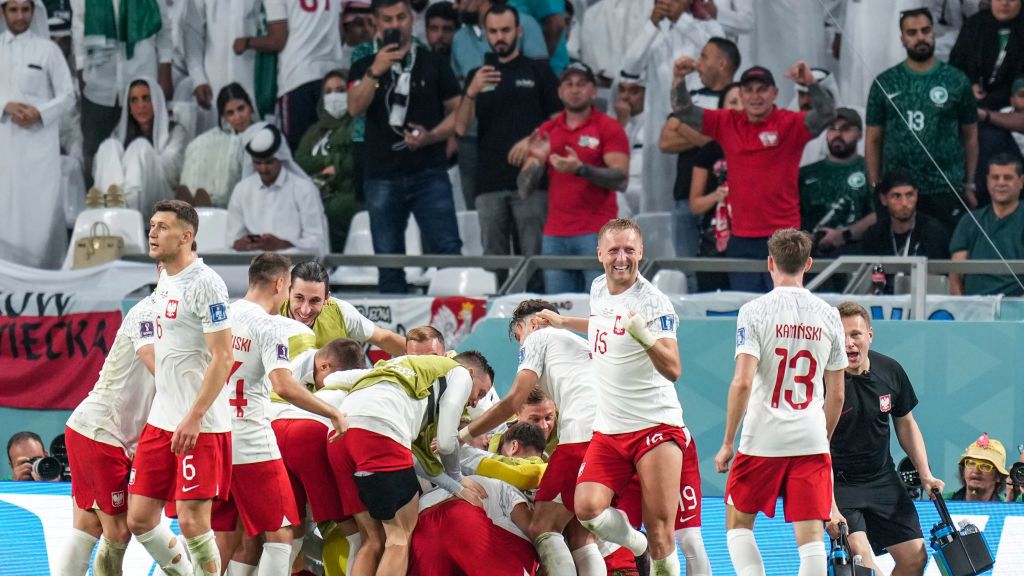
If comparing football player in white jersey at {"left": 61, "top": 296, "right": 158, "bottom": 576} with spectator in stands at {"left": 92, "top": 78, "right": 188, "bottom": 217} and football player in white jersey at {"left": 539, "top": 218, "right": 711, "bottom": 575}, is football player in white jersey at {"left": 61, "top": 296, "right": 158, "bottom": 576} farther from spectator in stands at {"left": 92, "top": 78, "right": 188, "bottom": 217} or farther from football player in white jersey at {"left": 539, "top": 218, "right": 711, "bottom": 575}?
spectator in stands at {"left": 92, "top": 78, "right": 188, "bottom": 217}

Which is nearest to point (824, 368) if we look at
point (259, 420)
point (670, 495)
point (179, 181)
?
point (670, 495)

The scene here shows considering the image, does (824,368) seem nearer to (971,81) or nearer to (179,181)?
(971,81)

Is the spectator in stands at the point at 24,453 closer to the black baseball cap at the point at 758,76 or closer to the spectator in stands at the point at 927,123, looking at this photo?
the black baseball cap at the point at 758,76

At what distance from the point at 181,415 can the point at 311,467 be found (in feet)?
2.75

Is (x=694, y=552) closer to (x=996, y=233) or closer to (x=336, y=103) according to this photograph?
(x=996, y=233)

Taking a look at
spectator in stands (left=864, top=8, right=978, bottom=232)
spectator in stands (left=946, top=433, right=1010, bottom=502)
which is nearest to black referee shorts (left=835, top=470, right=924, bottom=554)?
spectator in stands (left=946, top=433, right=1010, bottom=502)

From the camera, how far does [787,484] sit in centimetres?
686

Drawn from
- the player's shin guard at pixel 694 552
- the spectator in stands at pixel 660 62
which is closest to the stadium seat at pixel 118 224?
the spectator in stands at pixel 660 62

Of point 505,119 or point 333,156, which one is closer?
point 505,119

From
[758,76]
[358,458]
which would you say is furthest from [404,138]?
[358,458]

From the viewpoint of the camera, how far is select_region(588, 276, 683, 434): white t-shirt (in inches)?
274

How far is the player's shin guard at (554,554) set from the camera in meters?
7.19

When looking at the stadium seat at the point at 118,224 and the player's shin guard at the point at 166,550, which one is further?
the stadium seat at the point at 118,224

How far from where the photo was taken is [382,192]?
12.3m
